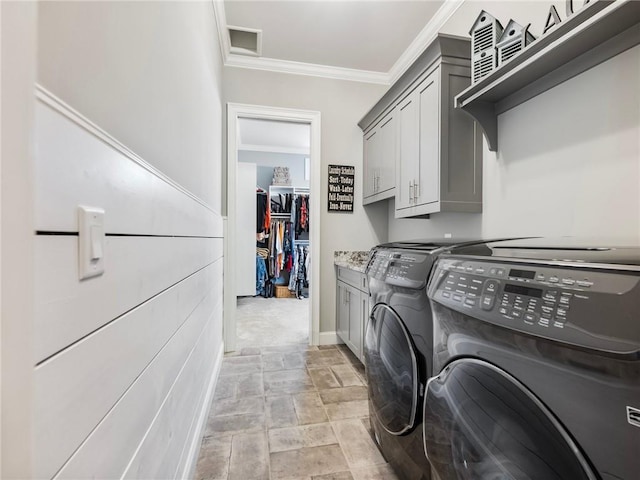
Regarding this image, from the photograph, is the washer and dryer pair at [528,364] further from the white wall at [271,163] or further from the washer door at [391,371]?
the white wall at [271,163]

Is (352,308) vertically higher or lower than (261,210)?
lower

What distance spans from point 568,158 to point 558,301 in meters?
1.10

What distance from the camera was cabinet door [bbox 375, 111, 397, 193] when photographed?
97.4 inches

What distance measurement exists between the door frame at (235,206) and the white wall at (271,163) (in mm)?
3020

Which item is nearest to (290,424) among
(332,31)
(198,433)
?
(198,433)

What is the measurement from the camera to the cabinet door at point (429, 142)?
1857 mm

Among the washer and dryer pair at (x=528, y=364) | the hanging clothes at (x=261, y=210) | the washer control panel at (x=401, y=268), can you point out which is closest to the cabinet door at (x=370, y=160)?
the washer control panel at (x=401, y=268)

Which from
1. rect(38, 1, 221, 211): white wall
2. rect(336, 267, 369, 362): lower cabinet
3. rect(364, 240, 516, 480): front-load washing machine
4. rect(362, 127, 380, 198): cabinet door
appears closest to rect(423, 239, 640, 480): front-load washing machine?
rect(364, 240, 516, 480): front-load washing machine

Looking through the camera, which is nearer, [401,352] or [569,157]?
[401,352]

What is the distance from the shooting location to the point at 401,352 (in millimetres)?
1229

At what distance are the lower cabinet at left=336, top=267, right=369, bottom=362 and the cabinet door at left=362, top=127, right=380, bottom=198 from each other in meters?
0.85

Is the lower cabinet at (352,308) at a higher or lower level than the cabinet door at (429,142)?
lower

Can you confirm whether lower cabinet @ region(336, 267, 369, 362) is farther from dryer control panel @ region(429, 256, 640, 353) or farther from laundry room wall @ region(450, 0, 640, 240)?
dryer control panel @ region(429, 256, 640, 353)

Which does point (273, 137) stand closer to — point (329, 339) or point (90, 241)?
point (329, 339)
